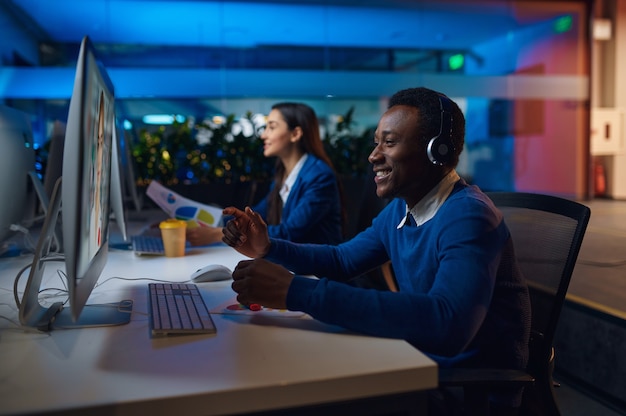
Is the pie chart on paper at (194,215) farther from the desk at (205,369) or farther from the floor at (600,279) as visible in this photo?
the floor at (600,279)

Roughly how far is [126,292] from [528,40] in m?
6.53

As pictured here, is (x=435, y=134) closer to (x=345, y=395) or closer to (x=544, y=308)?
(x=544, y=308)

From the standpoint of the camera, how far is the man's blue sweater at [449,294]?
38.2 inches

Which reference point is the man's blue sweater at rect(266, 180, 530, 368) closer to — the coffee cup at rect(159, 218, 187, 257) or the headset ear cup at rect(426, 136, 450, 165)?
the headset ear cup at rect(426, 136, 450, 165)

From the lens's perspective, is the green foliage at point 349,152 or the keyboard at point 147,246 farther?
A: the green foliage at point 349,152

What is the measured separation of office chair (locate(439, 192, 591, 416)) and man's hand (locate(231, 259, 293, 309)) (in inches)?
14.2

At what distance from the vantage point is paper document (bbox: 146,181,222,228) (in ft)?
7.43

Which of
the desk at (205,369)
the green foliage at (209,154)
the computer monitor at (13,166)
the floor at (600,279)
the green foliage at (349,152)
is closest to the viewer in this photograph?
the desk at (205,369)

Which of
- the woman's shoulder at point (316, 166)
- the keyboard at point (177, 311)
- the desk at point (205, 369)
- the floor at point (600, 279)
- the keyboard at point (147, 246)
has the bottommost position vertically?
the floor at point (600, 279)

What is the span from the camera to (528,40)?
675 cm

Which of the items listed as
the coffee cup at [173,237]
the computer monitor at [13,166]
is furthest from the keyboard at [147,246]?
the computer monitor at [13,166]

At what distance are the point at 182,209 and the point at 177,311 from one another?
120cm

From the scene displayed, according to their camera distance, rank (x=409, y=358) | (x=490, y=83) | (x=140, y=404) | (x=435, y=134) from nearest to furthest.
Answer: (x=140, y=404) → (x=409, y=358) → (x=435, y=134) → (x=490, y=83)

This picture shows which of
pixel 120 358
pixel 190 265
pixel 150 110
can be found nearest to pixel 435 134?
pixel 120 358
